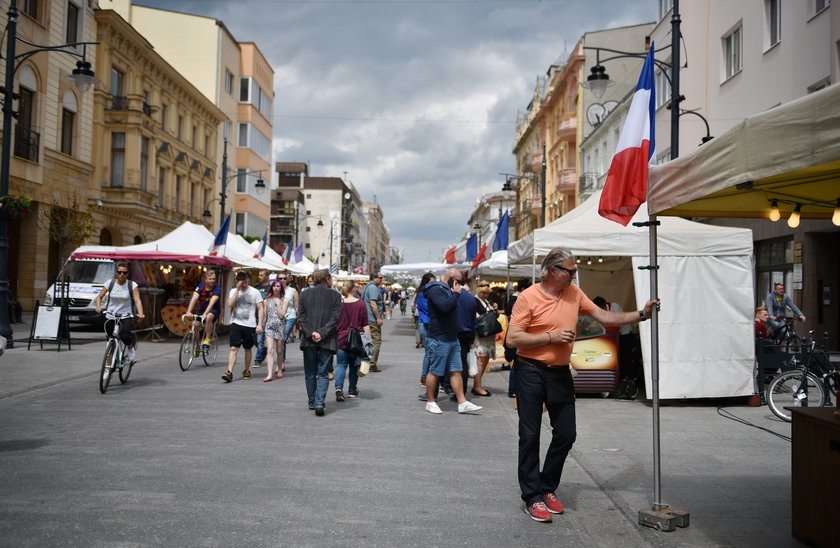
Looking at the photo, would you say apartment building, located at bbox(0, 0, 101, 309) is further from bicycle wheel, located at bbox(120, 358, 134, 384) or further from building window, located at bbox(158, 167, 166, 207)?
bicycle wheel, located at bbox(120, 358, 134, 384)

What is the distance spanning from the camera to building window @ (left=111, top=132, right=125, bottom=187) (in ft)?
107

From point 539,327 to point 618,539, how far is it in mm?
1437

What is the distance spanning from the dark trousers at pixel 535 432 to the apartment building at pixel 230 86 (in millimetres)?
37944

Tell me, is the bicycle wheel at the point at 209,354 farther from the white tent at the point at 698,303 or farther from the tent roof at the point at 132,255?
the white tent at the point at 698,303

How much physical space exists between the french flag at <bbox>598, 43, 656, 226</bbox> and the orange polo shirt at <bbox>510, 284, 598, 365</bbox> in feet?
2.65

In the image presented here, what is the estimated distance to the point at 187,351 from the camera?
1318 cm

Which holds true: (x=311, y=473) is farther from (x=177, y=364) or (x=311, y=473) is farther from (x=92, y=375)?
(x=177, y=364)

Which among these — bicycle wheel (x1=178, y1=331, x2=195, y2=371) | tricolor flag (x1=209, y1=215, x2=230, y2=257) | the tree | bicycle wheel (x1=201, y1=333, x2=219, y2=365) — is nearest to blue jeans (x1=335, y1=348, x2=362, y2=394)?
bicycle wheel (x1=178, y1=331, x2=195, y2=371)

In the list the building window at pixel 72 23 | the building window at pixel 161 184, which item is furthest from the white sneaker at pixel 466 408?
the building window at pixel 161 184

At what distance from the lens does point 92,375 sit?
1184 cm

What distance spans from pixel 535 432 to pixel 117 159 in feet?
104

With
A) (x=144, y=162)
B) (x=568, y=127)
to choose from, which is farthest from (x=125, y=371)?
(x=568, y=127)

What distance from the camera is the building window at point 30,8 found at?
24.6 m

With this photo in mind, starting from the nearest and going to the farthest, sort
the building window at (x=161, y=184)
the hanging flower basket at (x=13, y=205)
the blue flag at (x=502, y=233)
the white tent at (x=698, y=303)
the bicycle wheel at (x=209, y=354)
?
the white tent at (x=698, y=303), the bicycle wheel at (x=209, y=354), the hanging flower basket at (x=13, y=205), the blue flag at (x=502, y=233), the building window at (x=161, y=184)
